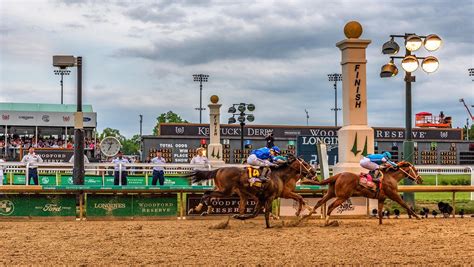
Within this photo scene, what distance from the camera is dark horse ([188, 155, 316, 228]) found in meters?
14.5

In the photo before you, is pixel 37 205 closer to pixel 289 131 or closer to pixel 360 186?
pixel 360 186

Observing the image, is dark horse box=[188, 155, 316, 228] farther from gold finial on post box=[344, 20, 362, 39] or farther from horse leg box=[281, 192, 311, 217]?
gold finial on post box=[344, 20, 362, 39]

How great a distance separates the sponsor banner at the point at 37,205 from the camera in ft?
51.9

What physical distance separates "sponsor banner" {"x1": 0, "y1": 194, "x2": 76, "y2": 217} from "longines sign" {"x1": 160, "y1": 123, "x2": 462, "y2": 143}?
30104 millimetres

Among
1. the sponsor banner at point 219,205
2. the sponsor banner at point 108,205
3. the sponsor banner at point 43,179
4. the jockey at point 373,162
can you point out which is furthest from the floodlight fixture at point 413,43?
the sponsor banner at point 43,179

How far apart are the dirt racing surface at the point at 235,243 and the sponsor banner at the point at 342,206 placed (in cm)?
100

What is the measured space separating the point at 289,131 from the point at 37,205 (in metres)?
36.6

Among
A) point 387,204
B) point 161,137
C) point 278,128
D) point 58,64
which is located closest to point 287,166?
point 387,204

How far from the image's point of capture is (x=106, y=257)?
31.8 feet

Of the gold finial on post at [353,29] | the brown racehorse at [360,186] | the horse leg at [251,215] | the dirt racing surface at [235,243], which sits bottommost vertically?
the dirt racing surface at [235,243]

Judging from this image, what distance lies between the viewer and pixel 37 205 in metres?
15.9

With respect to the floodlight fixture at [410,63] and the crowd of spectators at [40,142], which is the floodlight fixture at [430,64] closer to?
the floodlight fixture at [410,63]

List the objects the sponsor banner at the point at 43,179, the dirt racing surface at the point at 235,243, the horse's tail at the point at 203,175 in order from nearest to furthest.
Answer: the dirt racing surface at the point at 235,243
the horse's tail at the point at 203,175
the sponsor banner at the point at 43,179

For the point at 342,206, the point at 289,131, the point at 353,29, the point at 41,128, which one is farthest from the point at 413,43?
the point at 289,131
